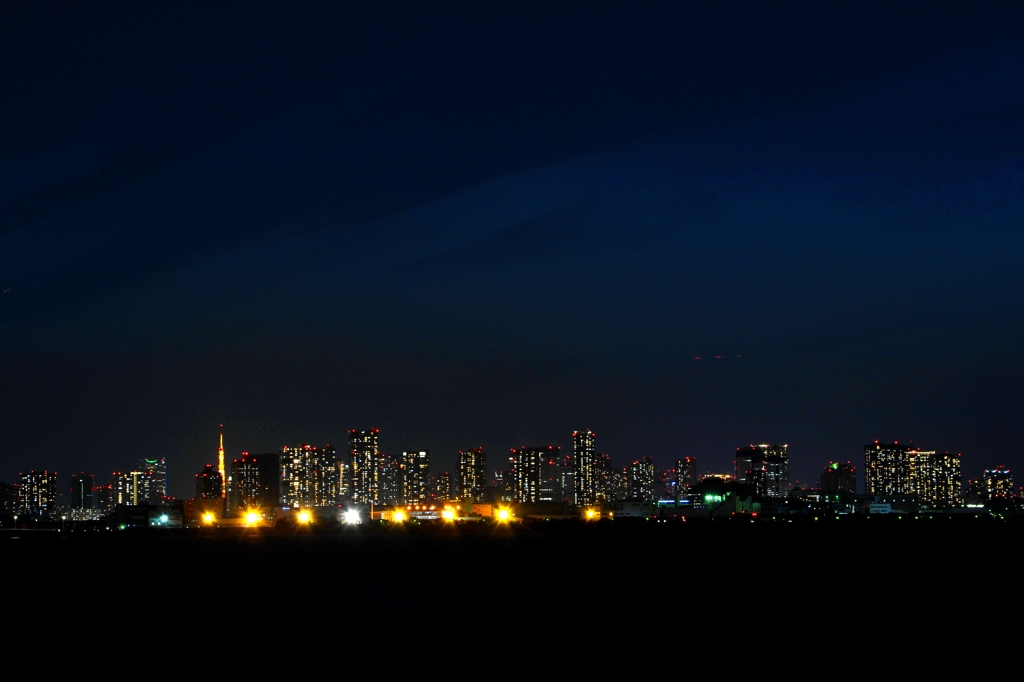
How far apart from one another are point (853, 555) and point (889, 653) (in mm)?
73833

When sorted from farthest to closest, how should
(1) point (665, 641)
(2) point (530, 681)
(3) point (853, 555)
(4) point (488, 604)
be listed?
(3) point (853, 555) → (4) point (488, 604) → (1) point (665, 641) → (2) point (530, 681)

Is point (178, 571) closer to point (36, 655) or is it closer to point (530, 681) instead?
point (36, 655)

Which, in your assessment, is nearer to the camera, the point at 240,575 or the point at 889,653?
the point at 889,653

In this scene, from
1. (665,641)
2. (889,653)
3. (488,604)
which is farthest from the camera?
(488,604)

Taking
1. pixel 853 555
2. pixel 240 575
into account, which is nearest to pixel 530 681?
pixel 240 575

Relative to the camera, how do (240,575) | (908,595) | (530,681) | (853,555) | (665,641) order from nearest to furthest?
(530,681), (665,641), (908,595), (240,575), (853,555)

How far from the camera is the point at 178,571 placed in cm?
9338

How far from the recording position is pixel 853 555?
112188 millimetres

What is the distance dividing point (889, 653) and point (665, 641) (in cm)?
826

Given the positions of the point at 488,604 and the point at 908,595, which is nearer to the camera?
the point at 488,604

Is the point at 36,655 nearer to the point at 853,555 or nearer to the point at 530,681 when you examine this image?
the point at 530,681

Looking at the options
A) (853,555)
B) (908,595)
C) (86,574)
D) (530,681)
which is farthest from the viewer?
(853,555)

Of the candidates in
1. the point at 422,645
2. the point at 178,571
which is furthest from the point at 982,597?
the point at 178,571

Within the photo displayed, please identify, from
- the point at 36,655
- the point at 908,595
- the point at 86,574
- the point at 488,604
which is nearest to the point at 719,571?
the point at 908,595
